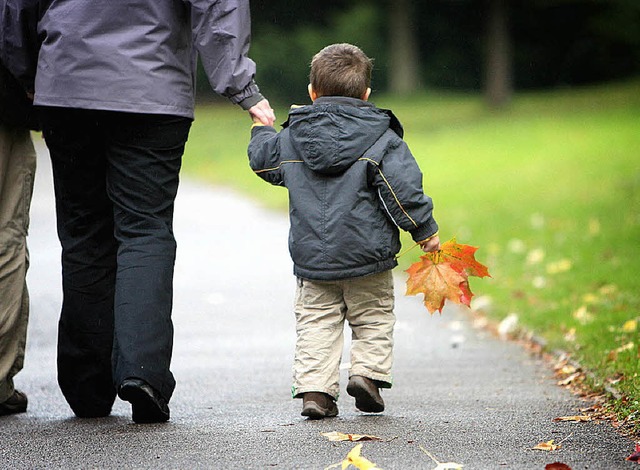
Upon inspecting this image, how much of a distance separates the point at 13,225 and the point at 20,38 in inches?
30.5

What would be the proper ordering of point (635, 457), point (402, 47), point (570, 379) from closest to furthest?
point (635, 457) < point (570, 379) < point (402, 47)

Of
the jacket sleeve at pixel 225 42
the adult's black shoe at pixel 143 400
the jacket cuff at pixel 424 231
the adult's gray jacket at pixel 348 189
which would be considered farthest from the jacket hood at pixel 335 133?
the adult's black shoe at pixel 143 400

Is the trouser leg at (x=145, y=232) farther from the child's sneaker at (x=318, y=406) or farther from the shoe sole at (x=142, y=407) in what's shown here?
the child's sneaker at (x=318, y=406)

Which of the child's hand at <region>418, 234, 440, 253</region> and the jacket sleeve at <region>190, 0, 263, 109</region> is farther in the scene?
the child's hand at <region>418, 234, 440, 253</region>

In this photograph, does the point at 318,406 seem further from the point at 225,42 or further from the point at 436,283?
the point at 225,42

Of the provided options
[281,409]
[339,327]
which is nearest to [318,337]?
[339,327]

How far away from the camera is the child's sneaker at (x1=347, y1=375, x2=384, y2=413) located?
166 inches

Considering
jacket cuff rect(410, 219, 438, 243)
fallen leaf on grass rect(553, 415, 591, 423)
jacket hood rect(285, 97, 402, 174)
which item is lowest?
fallen leaf on grass rect(553, 415, 591, 423)

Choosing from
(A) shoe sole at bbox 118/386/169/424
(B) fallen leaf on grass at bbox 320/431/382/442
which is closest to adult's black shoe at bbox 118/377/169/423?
(A) shoe sole at bbox 118/386/169/424

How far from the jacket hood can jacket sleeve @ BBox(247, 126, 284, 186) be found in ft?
0.32

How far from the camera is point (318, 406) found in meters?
4.19

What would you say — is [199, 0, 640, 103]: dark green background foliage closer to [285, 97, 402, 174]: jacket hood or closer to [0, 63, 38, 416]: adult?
[0, 63, 38, 416]: adult

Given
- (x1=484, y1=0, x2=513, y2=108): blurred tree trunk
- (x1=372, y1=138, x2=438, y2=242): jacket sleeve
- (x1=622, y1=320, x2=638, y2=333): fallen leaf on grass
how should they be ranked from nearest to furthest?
1. (x1=372, y1=138, x2=438, y2=242): jacket sleeve
2. (x1=622, y1=320, x2=638, y2=333): fallen leaf on grass
3. (x1=484, y1=0, x2=513, y2=108): blurred tree trunk

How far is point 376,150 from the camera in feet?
13.4
